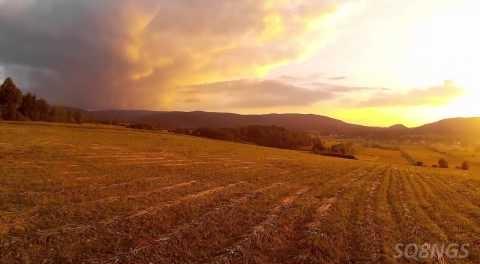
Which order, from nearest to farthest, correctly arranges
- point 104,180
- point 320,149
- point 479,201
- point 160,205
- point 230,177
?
point 160,205 < point 104,180 < point 479,201 < point 230,177 < point 320,149

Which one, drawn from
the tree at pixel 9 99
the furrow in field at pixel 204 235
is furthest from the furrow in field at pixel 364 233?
the tree at pixel 9 99

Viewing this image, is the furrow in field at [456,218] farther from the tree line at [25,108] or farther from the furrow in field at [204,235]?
the tree line at [25,108]

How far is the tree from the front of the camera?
11306cm

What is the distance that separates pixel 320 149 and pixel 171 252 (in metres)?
128

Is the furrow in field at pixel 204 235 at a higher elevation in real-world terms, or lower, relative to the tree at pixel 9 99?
lower

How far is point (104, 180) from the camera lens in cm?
2945

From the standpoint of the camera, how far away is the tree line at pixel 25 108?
113500mm

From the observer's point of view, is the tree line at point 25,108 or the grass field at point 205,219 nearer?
the grass field at point 205,219

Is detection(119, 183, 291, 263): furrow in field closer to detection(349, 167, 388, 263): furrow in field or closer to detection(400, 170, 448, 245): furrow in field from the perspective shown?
detection(349, 167, 388, 263): furrow in field

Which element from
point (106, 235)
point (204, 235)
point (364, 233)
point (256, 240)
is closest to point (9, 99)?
point (106, 235)

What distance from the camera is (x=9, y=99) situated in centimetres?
11462

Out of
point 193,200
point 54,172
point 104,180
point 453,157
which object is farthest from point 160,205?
point 453,157

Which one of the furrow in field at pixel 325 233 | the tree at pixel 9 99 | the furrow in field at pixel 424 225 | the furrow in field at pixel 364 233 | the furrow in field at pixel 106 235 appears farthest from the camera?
the tree at pixel 9 99

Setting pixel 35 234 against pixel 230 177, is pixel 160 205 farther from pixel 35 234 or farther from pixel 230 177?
pixel 230 177
